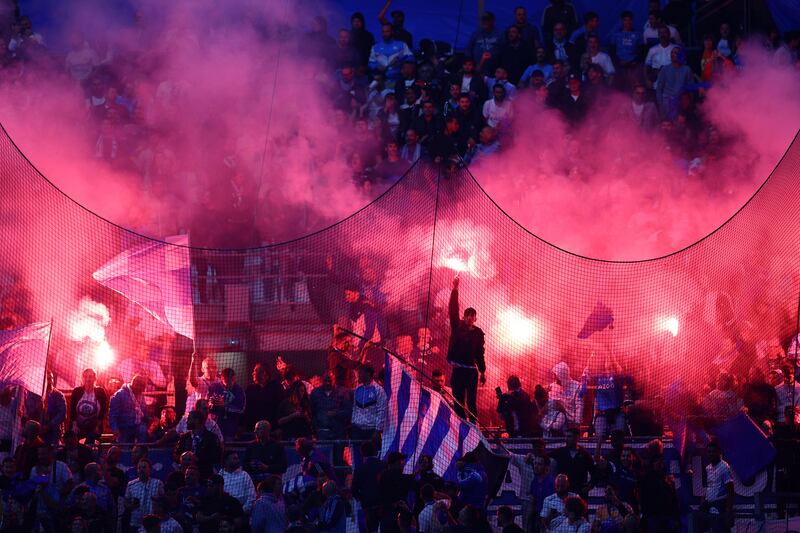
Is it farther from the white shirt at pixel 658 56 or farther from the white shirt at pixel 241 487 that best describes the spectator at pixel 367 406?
the white shirt at pixel 658 56

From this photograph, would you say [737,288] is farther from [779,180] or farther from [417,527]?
[417,527]

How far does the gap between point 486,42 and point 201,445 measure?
7.90 m

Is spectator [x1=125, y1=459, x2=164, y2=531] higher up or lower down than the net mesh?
lower down

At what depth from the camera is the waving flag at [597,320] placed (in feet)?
37.9

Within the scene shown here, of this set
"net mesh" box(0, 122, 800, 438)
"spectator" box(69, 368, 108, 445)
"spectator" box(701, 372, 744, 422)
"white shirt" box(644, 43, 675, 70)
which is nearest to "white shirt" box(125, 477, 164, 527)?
"spectator" box(69, 368, 108, 445)

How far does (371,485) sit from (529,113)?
6.96 meters

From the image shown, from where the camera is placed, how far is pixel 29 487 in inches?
376

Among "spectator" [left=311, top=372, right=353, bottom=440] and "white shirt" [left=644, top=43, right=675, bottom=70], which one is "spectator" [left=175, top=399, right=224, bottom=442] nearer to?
"spectator" [left=311, top=372, right=353, bottom=440]

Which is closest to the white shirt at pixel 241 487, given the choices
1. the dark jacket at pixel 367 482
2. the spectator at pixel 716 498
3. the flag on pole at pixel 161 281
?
the dark jacket at pixel 367 482

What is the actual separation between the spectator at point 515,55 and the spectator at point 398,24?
1.30 meters

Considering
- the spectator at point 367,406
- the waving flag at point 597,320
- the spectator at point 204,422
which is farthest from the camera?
the waving flag at point 597,320

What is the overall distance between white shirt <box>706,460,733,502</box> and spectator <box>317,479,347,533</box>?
2889 mm

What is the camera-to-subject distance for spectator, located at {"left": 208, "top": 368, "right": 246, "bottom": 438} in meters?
10.9

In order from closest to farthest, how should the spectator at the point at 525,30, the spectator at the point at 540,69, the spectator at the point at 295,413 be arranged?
the spectator at the point at 295,413 → the spectator at the point at 540,69 → the spectator at the point at 525,30
